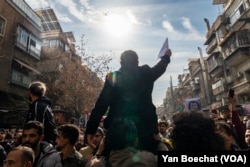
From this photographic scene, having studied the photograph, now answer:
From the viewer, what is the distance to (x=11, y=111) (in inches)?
862

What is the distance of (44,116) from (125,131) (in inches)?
81.0

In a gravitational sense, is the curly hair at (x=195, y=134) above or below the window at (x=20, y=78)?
below

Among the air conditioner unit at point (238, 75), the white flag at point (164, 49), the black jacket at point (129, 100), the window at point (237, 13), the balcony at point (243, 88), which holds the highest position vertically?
the window at point (237, 13)

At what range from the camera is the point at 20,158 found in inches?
112

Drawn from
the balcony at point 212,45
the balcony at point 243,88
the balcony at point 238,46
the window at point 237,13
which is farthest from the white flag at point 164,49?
the balcony at point 212,45

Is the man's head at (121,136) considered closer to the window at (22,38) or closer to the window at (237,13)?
the window at (22,38)

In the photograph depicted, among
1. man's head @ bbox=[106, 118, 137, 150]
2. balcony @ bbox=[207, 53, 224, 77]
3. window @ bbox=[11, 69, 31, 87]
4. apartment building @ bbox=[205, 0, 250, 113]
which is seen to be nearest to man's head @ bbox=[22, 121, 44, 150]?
man's head @ bbox=[106, 118, 137, 150]

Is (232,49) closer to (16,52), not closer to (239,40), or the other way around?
(239,40)

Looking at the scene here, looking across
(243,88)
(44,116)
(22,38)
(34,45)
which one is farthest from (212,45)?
(44,116)

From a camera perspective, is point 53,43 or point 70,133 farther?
point 53,43

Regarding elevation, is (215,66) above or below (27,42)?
below

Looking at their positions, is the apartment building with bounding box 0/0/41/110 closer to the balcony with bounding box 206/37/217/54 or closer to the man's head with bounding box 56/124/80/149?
the man's head with bounding box 56/124/80/149

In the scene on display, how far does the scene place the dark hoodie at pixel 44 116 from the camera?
3.74 meters

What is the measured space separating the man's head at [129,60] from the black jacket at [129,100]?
74 mm
